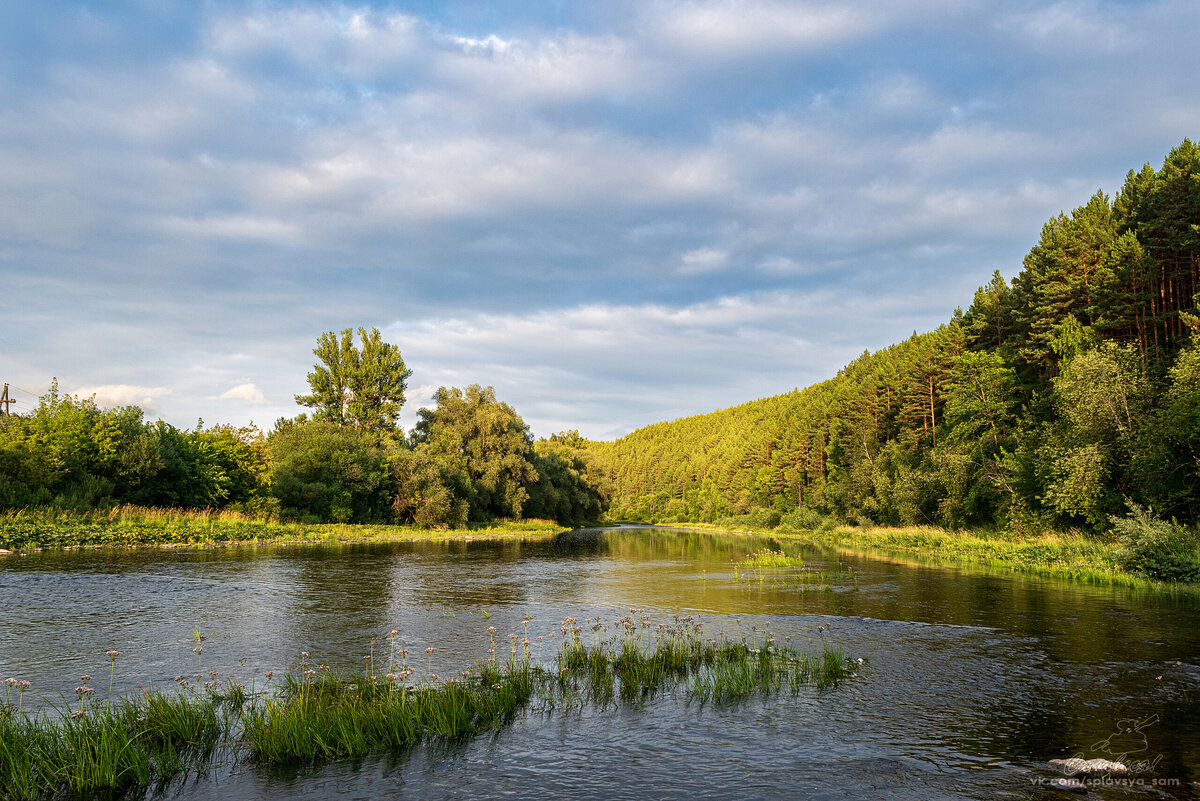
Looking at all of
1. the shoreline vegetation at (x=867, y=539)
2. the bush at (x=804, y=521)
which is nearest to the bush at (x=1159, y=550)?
the shoreline vegetation at (x=867, y=539)

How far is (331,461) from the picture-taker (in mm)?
70062

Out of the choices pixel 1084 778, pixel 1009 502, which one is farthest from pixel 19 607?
pixel 1009 502

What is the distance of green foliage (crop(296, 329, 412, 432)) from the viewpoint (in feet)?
329

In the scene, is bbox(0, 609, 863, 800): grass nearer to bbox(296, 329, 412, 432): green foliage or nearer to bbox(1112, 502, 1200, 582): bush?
bbox(1112, 502, 1200, 582): bush

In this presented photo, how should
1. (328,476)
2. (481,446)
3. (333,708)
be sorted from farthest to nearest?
(481,446)
(328,476)
(333,708)

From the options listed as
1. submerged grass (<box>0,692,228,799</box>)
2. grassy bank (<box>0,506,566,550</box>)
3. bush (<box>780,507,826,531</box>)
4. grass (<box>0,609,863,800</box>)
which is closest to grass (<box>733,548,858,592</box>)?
grass (<box>0,609,863,800</box>)

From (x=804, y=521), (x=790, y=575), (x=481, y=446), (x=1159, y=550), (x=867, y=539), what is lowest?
(x=804, y=521)

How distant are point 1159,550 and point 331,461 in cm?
6750

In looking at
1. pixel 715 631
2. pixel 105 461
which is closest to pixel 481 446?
pixel 105 461

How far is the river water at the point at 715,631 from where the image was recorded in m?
8.76

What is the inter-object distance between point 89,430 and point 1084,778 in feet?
193

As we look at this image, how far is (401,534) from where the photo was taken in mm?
65125

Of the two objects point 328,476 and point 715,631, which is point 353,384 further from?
point 715,631

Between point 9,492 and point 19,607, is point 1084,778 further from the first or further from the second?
point 9,492
